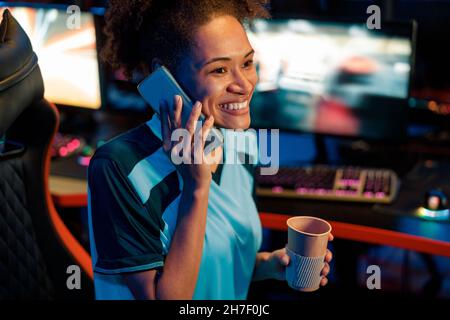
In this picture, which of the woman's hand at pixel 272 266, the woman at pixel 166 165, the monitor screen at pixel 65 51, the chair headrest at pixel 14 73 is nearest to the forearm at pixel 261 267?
the woman's hand at pixel 272 266

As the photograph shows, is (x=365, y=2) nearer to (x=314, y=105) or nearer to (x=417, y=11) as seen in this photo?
(x=417, y=11)

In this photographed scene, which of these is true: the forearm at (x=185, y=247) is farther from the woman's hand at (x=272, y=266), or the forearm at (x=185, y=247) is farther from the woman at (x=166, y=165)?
the woman's hand at (x=272, y=266)

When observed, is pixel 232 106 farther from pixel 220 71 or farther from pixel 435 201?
pixel 435 201

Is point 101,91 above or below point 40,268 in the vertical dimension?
above

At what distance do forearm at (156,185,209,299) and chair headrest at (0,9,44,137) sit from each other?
1.21 ft

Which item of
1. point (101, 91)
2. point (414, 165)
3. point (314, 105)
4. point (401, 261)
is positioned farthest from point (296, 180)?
point (401, 261)

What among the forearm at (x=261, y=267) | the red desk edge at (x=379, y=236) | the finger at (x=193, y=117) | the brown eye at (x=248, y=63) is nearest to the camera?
the finger at (x=193, y=117)

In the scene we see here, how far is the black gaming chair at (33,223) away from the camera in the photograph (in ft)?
4.14

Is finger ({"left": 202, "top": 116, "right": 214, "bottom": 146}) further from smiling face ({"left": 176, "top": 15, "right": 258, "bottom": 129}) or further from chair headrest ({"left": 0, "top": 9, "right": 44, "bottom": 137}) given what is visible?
chair headrest ({"left": 0, "top": 9, "right": 44, "bottom": 137})

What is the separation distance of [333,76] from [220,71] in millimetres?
916

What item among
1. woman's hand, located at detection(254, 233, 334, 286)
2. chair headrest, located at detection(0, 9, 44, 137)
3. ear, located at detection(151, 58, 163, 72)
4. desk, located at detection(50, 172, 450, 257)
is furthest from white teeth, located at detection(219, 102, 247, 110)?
desk, located at detection(50, 172, 450, 257)

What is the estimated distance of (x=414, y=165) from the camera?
74.4 inches

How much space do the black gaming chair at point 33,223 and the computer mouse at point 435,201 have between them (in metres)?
0.83

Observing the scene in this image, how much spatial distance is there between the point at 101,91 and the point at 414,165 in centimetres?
100
